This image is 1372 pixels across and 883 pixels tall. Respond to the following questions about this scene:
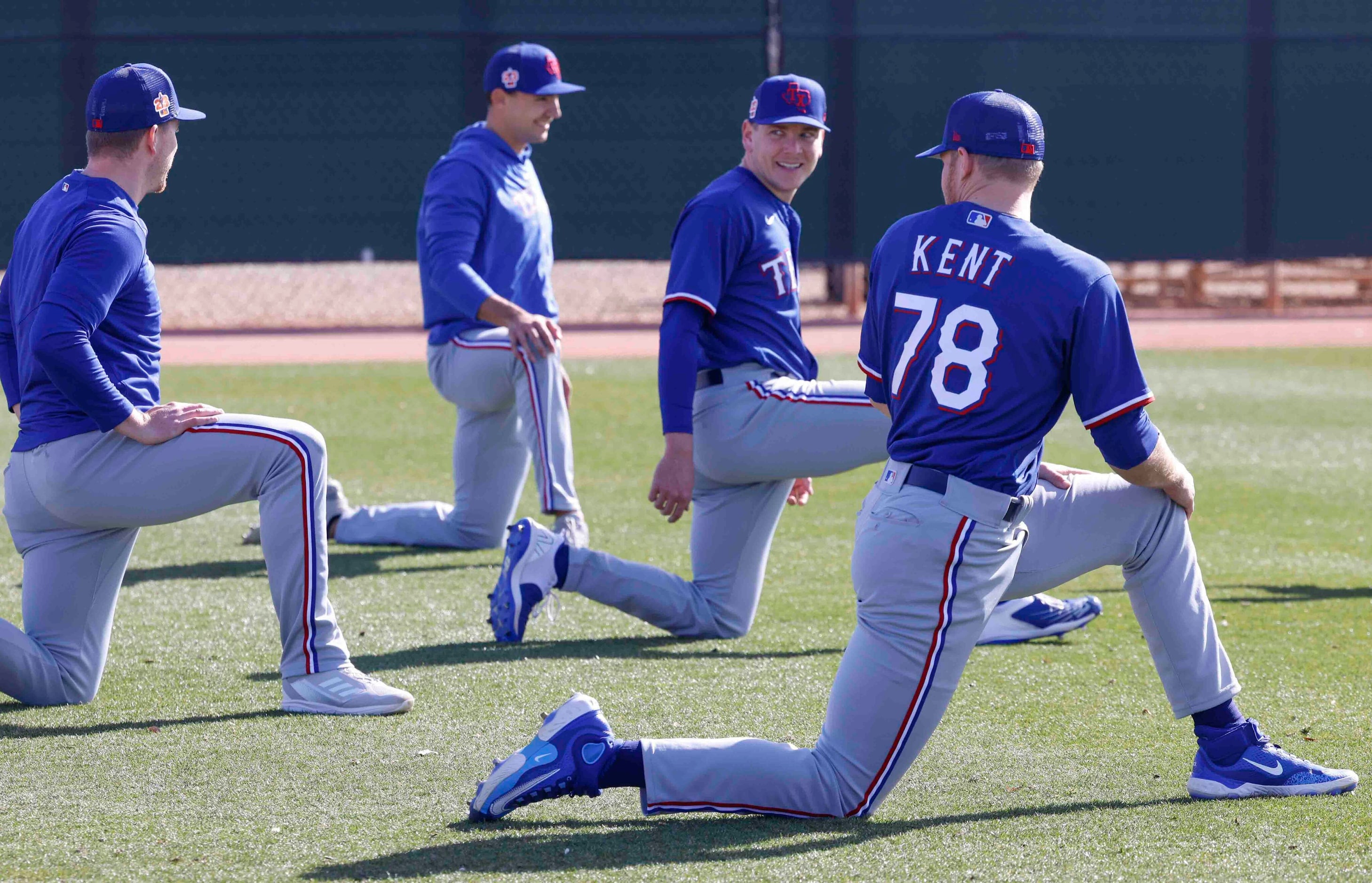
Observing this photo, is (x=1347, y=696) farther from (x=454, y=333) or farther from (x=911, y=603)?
(x=454, y=333)

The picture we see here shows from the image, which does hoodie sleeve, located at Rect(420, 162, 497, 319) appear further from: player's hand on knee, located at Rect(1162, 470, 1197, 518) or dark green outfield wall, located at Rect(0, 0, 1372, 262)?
dark green outfield wall, located at Rect(0, 0, 1372, 262)

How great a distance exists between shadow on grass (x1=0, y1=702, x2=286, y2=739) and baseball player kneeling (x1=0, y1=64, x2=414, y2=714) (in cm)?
7

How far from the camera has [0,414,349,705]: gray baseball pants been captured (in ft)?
13.5

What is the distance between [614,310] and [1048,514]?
17.1m

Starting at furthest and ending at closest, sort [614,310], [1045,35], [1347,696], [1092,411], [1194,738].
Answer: [614,310] < [1045,35] < [1347,696] < [1194,738] < [1092,411]

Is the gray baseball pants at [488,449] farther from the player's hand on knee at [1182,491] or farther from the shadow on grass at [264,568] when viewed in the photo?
the player's hand on knee at [1182,491]

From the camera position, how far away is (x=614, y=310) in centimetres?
2052

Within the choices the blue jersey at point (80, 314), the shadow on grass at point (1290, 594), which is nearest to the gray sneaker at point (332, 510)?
the blue jersey at point (80, 314)

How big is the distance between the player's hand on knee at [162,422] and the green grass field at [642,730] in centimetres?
75

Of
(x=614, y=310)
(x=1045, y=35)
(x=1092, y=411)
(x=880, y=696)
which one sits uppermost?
(x=1045, y=35)

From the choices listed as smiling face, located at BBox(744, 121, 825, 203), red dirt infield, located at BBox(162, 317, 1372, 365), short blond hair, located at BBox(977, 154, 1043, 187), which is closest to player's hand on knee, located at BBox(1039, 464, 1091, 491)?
short blond hair, located at BBox(977, 154, 1043, 187)

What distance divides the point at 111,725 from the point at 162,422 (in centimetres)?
81

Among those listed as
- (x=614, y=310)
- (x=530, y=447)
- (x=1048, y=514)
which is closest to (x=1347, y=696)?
(x=1048, y=514)

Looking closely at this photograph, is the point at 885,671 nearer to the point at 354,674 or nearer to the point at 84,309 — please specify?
the point at 354,674
